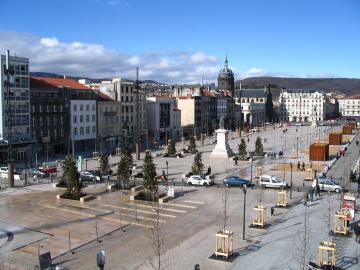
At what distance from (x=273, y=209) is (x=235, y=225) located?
4270mm

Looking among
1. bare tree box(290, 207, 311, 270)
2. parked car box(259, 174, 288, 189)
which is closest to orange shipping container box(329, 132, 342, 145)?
parked car box(259, 174, 288, 189)

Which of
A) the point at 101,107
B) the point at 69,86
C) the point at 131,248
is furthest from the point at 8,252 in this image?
the point at 101,107

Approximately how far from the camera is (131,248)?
26.3 meters

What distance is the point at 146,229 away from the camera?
30250 mm

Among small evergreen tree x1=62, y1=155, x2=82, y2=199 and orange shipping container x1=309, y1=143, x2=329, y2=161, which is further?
orange shipping container x1=309, y1=143, x2=329, y2=161

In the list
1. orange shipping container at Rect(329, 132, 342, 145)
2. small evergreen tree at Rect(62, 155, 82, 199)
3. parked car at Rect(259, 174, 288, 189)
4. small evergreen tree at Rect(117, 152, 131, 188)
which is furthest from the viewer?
orange shipping container at Rect(329, 132, 342, 145)

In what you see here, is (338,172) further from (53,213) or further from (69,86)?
(69,86)

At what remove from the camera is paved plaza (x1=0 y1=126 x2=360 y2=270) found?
2422cm

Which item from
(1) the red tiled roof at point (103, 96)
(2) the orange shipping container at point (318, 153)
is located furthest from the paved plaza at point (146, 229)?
(1) the red tiled roof at point (103, 96)

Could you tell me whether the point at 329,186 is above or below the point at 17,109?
below

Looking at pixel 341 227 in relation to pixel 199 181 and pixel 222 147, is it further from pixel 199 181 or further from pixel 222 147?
pixel 222 147

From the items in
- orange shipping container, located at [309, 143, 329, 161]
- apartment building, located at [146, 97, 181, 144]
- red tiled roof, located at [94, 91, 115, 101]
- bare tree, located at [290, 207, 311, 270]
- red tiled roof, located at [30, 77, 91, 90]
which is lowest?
bare tree, located at [290, 207, 311, 270]

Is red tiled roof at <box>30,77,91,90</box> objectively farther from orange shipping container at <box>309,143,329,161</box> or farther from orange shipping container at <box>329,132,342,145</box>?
orange shipping container at <box>329,132,342,145</box>

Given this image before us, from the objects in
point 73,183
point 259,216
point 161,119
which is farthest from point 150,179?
point 161,119
